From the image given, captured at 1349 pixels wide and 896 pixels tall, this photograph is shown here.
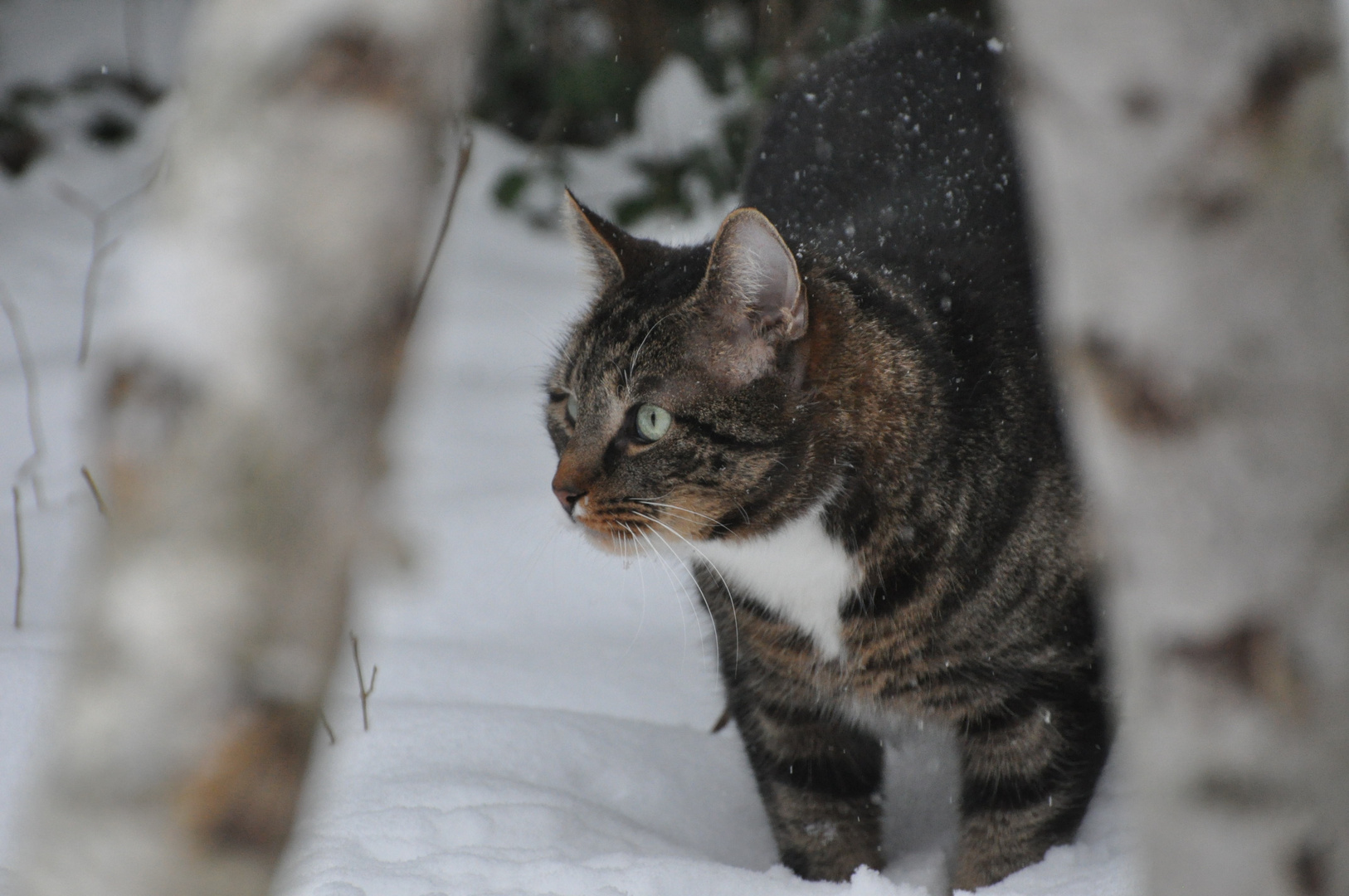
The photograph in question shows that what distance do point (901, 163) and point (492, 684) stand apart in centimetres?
136

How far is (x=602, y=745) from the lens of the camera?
2.31m

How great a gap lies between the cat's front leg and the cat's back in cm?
78

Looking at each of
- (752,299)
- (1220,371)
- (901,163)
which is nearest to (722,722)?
(752,299)

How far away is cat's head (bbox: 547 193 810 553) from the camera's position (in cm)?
188

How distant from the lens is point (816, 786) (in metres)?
2.20

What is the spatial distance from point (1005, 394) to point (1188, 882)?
1469 mm

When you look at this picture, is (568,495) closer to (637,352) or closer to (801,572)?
(637,352)

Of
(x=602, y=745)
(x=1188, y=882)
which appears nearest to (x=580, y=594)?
(x=602, y=745)

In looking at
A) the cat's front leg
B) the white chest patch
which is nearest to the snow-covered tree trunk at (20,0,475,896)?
the white chest patch

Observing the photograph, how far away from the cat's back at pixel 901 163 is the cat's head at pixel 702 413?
12.7 inches

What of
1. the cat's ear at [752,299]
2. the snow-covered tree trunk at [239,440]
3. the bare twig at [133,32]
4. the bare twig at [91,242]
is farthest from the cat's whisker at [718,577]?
the bare twig at [133,32]

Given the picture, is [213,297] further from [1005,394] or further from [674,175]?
[674,175]

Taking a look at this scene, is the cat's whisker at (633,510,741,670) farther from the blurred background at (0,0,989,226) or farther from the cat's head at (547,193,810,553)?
the blurred background at (0,0,989,226)

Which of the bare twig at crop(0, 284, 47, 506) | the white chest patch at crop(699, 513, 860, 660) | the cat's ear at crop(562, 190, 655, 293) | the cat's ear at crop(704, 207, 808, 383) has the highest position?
the cat's ear at crop(704, 207, 808, 383)
